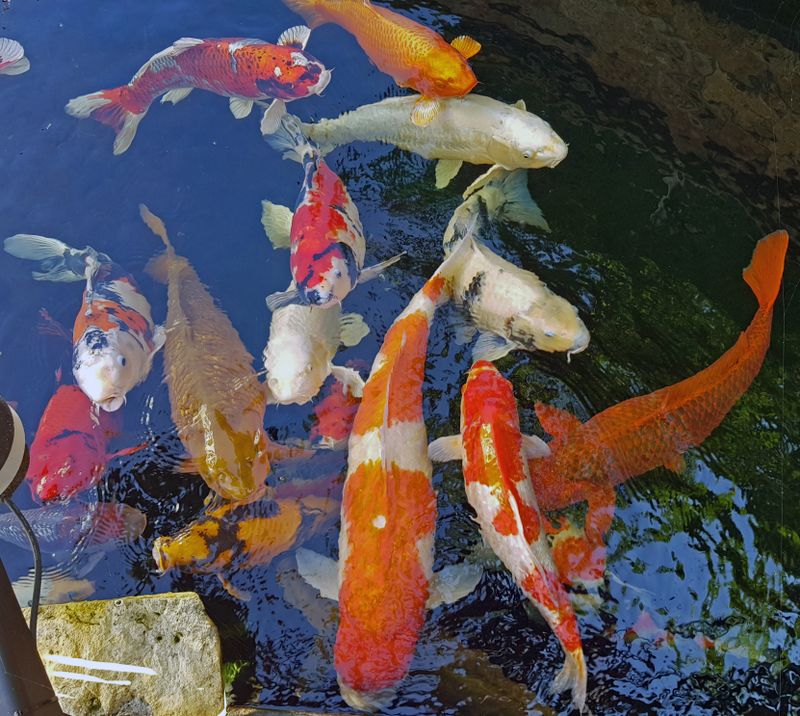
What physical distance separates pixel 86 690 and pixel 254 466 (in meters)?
1.16

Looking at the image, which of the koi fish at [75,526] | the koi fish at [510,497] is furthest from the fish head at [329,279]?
the koi fish at [75,526]

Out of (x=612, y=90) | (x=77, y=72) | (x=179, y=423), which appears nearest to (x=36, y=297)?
(x=179, y=423)

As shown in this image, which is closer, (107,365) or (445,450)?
(445,450)

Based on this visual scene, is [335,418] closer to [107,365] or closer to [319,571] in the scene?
[319,571]

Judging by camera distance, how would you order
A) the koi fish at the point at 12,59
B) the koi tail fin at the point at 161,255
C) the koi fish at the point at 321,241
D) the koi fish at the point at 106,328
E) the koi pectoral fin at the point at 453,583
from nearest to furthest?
1. the koi pectoral fin at the point at 453,583
2. the koi fish at the point at 106,328
3. the koi fish at the point at 321,241
4. the koi tail fin at the point at 161,255
5. the koi fish at the point at 12,59

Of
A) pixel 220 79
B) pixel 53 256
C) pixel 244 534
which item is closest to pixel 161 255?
pixel 53 256

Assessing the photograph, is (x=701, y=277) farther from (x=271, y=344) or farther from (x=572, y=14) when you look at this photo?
(x=271, y=344)

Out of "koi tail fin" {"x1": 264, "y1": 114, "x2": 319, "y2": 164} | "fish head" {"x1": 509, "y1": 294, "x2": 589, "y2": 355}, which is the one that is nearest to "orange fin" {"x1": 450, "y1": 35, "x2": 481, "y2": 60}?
"koi tail fin" {"x1": 264, "y1": 114, "x2": 319, "y2": 164}

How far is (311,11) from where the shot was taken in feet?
16.0

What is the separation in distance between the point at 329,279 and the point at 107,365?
117 cm

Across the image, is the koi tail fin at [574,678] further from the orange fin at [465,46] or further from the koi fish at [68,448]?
the orange fin at [465,46]

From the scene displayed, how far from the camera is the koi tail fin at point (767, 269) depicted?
380cm

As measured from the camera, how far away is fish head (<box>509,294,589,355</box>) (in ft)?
12.4

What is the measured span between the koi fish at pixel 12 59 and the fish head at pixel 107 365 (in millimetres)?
2620
